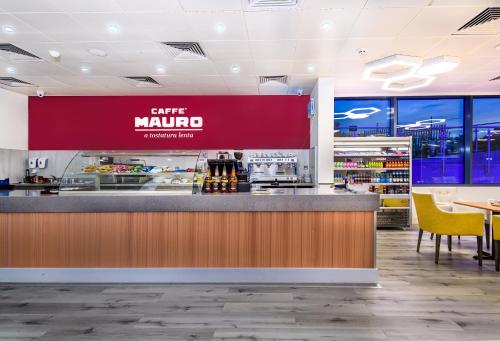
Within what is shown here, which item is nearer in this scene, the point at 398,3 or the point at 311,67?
the point at 398,3

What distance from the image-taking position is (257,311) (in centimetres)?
299

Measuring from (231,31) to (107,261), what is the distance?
3.14 metres

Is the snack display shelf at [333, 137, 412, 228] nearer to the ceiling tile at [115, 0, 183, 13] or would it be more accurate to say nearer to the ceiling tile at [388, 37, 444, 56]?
the ceiling tile at [388, 37, 444, 56]

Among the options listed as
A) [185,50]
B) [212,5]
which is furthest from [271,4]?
[185,50]

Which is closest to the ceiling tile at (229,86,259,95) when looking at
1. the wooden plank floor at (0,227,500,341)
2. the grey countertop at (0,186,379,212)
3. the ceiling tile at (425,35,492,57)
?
the ceiling tile at (425,35,492,57)

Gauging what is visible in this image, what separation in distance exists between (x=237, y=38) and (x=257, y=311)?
3.40 meters

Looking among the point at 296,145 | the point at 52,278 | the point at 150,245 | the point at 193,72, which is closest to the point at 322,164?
the point at 296,145

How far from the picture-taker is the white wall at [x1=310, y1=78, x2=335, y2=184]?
6.43 metres

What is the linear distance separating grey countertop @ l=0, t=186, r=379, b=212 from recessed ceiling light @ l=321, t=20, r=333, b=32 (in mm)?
2071

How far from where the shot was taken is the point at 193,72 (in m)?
5.98

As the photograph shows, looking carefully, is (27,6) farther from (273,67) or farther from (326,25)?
(273,67)

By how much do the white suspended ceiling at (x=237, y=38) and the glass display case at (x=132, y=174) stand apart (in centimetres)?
161

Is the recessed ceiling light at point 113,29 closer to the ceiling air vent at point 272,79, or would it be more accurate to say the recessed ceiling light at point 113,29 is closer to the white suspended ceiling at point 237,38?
the white suspended ceiling at point 237,38

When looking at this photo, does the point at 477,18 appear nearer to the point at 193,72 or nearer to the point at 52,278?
the point at 193,72
